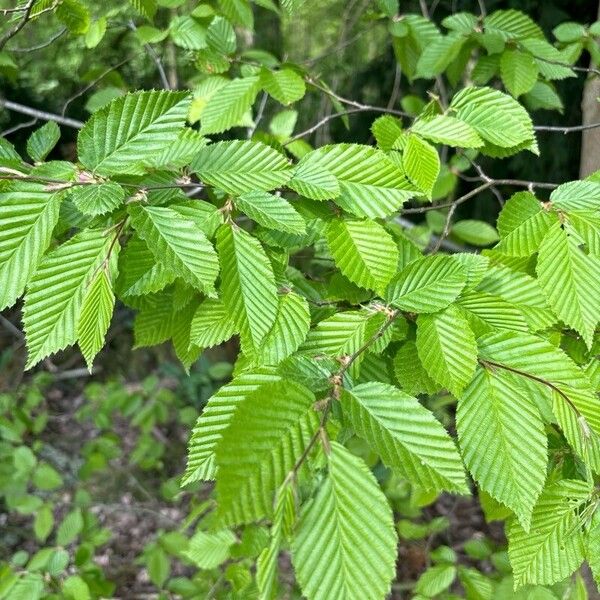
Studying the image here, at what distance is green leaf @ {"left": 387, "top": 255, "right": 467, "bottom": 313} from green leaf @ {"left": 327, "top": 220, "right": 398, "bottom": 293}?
0.07ft

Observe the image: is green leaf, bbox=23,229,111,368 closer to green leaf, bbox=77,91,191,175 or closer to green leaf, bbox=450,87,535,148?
green leaf, bbox=77,91,191,175

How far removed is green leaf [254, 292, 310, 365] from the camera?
68 centimetres

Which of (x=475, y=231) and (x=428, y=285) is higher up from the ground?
(x=428, y=285)

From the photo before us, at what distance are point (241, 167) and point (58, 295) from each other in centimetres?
30

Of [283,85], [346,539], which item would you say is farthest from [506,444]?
[283,85]

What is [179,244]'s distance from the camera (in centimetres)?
68

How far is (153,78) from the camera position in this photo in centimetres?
369

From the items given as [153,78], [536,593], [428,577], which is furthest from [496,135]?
[153,78]

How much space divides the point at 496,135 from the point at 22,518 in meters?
3.39

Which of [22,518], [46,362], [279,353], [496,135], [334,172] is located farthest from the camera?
[46,362]

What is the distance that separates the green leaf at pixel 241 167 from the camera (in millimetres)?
735

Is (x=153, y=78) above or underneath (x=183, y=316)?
underneath

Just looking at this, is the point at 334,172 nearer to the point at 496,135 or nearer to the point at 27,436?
the point at 496,135

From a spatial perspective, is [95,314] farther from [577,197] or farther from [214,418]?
[577,197]
